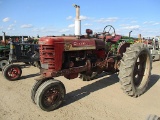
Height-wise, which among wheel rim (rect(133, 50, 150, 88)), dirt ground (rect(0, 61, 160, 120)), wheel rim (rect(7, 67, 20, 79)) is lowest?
dirt ground (rect(0, 61, 160, 120))

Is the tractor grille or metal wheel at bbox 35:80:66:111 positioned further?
the tractor grille

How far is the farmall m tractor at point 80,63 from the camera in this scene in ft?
14.2

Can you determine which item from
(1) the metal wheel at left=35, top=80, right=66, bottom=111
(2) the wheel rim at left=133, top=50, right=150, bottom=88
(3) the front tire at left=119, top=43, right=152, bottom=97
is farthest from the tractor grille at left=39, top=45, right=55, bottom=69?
(2) the wheel rim at left=133, top=50, right=150, bottom=88

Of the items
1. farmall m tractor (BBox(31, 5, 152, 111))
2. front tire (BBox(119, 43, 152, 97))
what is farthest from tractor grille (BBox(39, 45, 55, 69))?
front tire (BBox(119, 43, 152, 97))

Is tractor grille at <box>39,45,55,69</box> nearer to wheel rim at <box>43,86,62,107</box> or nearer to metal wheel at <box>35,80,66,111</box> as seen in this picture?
metal wheel at <box>35,80,66,111</box>

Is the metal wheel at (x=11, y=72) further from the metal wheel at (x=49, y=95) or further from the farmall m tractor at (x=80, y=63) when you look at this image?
the metal wheel at (x=49, y=95)

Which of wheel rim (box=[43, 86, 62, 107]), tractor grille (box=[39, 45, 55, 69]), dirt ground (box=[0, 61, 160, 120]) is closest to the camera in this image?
dirt ground (box=[0, 61, 160, 120])

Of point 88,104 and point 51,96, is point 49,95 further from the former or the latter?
point 88,104

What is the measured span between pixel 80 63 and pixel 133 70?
1.37 m

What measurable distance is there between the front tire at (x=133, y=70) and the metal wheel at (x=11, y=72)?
4.29 metres

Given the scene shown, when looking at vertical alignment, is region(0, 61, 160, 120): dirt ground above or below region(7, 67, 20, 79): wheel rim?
below

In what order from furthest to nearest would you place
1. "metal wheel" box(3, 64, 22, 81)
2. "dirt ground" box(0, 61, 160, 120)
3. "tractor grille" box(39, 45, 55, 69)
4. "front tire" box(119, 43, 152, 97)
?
"metal wheel" box(3, 64, 22, 81) < "front tire" box(119, 43, 152, 97) < "tractor grille" box(39, 45, 55, 69) < "dirt ground" box(0, 61, 160, 120)

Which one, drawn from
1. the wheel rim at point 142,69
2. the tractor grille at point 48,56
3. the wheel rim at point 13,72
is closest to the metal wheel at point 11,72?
the wheel rim at point 13,72

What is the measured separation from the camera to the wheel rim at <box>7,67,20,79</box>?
7.45m
